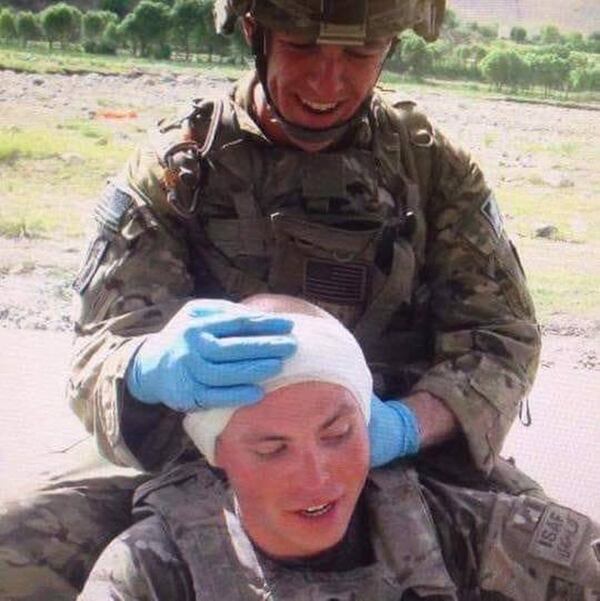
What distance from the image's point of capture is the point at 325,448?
1.64 meters

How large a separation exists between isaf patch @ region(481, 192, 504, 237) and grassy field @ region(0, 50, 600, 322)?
81.5 inches

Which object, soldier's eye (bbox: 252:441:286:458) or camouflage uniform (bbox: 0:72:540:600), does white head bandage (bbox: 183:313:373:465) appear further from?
camouflage uniform (bbox: 0:72:540:600)

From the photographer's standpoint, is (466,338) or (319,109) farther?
(466,338)

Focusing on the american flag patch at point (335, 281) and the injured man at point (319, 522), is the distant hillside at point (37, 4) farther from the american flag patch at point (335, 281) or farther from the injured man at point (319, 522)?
the injured man at point (319, 522)

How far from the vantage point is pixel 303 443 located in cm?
162

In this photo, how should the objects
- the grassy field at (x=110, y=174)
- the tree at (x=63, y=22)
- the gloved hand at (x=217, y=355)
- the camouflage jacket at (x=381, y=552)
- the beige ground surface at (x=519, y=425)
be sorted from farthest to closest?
the grassy field at (x=110, y=174), the tree at (x=63, y=22), the beige ground surface at (x=519, y=425), the camouflage jacket at (x=381, y=552), the gloved hand at (x=217, y=355)

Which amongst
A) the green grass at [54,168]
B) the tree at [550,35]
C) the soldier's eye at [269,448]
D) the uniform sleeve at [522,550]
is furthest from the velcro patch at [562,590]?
the green grass at [54,168]

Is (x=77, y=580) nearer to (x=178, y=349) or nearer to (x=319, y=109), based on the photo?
(x=178, y=349)

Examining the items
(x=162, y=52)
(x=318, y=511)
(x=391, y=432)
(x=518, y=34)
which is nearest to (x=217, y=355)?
(x=318, y=511)

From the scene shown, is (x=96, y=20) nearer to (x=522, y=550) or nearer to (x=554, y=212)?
(x=554, y=212)

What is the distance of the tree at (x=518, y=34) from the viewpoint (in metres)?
3.74

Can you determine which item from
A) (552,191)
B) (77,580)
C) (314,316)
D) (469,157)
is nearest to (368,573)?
(314,316)

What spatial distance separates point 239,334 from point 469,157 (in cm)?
74

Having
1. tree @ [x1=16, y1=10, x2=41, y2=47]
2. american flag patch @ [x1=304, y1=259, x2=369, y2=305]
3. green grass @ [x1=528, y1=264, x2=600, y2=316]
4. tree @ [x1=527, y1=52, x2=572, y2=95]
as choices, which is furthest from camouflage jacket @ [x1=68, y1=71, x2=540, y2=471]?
tree @ [x1=16, y1=10, x2=41, y2=47]
